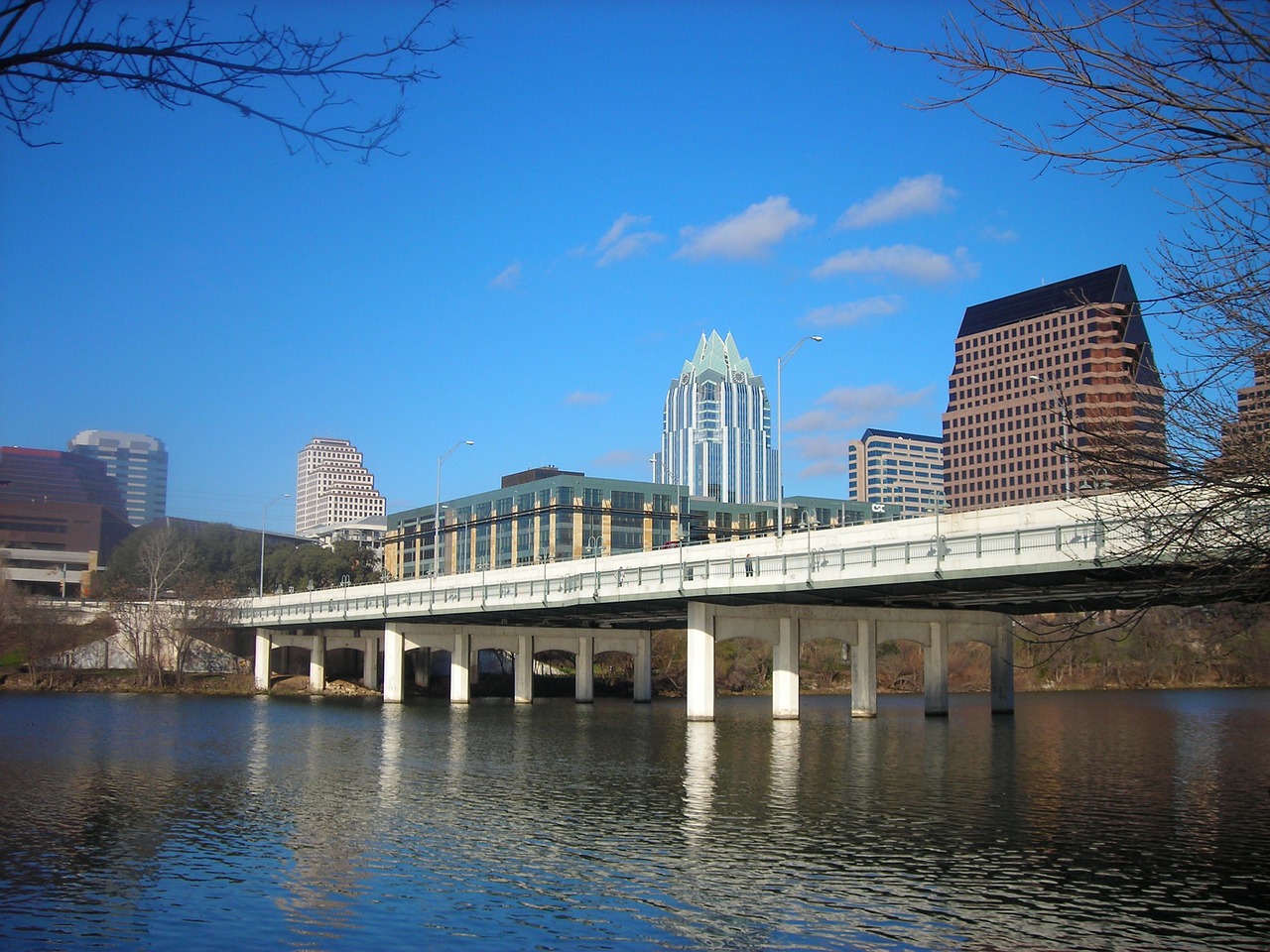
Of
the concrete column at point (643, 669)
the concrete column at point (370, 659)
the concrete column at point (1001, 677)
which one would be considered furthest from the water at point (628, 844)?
the concrete column at point (370, 659)

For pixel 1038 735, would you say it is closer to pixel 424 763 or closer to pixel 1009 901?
pixel 424 763

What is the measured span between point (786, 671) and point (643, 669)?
31.8 meters

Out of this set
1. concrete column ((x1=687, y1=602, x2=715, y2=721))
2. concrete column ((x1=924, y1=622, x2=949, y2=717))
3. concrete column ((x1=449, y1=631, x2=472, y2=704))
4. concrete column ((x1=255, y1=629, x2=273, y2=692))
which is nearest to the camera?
concrete column ((x1=687, y1=602, x2=715, y2=721))

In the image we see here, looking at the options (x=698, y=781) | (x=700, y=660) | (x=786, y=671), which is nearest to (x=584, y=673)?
(x=786, y=671)

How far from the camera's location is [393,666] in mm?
89312

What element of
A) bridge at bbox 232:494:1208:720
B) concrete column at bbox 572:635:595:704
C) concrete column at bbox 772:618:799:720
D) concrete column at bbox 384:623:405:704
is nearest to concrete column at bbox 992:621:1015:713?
bridge at bbox 232:494:1208:720

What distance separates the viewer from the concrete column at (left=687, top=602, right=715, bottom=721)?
62719 millimetres

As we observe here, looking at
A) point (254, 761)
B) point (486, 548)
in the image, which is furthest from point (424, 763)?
point (486, 548)

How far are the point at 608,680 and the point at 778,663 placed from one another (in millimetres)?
48331

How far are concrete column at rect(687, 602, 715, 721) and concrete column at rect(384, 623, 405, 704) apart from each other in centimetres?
3152

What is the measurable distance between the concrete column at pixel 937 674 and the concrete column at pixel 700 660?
644 inches

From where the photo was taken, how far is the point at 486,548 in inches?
7761

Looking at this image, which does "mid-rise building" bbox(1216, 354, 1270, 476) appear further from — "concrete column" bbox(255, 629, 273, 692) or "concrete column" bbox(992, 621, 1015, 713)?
"concrete column" bbox(255, 629, 273, 692)

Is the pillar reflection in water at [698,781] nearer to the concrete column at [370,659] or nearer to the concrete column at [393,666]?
the concrete column at [393,666]
